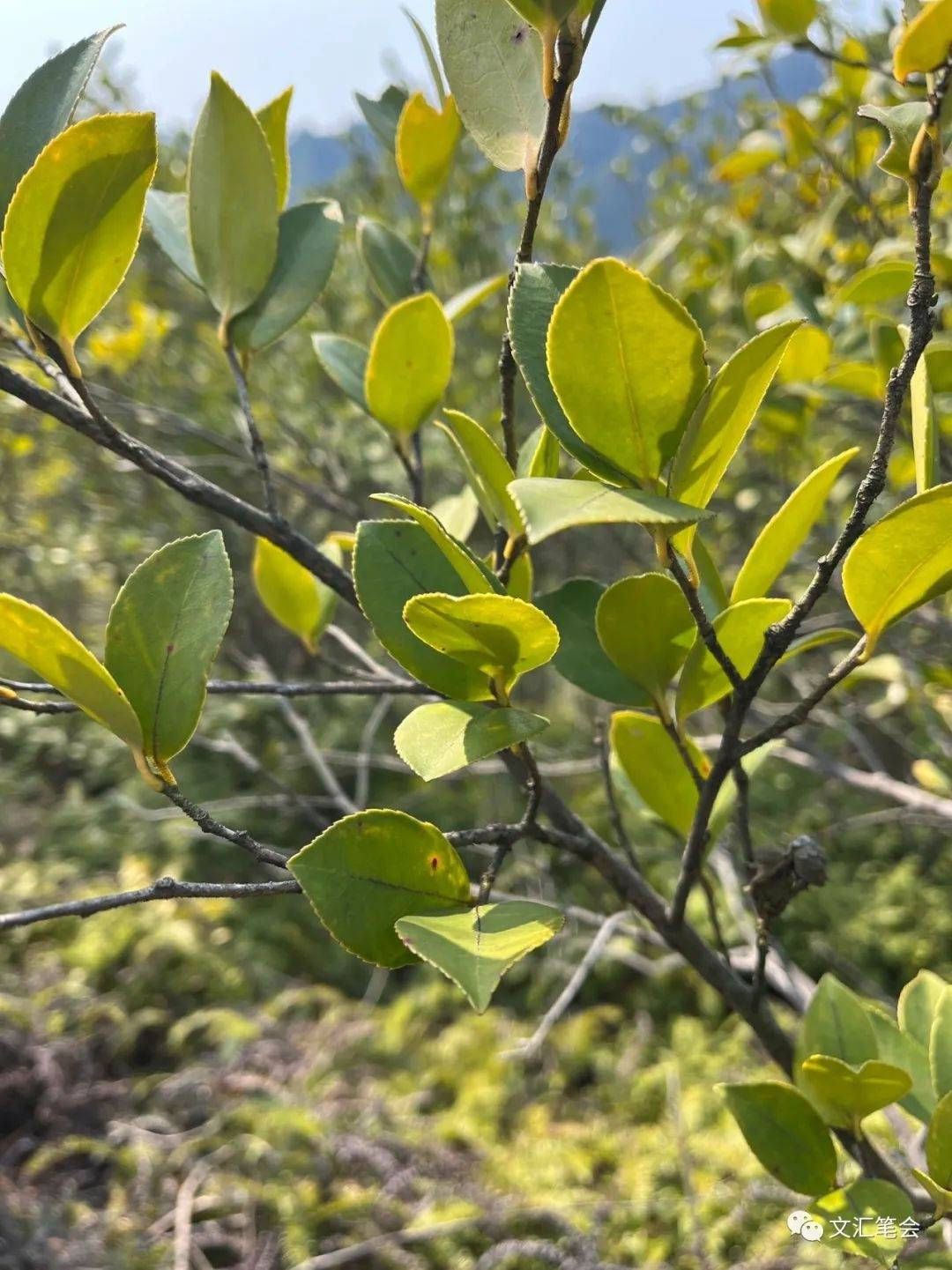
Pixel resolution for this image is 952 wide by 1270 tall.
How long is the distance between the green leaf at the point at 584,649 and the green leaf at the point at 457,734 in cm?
9

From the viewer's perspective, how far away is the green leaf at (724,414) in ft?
0.77

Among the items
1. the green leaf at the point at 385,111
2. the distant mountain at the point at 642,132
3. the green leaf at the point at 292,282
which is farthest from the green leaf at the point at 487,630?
the distant mountain at the point at 642,132

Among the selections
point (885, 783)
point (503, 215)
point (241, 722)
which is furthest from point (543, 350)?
point (241, 722)

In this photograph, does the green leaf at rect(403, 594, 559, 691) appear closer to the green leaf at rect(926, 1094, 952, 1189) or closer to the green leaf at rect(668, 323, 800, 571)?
the green leaf at rect(668, 323, 800, 571)

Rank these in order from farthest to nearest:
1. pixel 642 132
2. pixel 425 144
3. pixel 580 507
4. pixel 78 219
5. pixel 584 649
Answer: pixel 642 132
pixel 425 144
pixel 584 649
pixel 78 219
pixel 580 507

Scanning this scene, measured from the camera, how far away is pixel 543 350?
27 centimetres

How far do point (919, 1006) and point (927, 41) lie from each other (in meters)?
0.48

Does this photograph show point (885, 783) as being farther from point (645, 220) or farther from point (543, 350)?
point (645, 220)

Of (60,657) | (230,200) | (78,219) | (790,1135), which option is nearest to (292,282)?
(230,200)

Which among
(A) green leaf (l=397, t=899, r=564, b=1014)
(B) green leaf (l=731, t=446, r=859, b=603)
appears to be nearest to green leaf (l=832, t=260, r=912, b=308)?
(B) green leaf (l=731, t=446, r=859, b=603)

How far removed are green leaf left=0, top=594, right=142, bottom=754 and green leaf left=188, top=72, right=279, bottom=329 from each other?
24 centimetres

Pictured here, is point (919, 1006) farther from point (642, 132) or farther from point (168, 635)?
point (642, 132)

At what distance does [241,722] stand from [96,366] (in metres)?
1.77

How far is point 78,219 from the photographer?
293 millimetres
